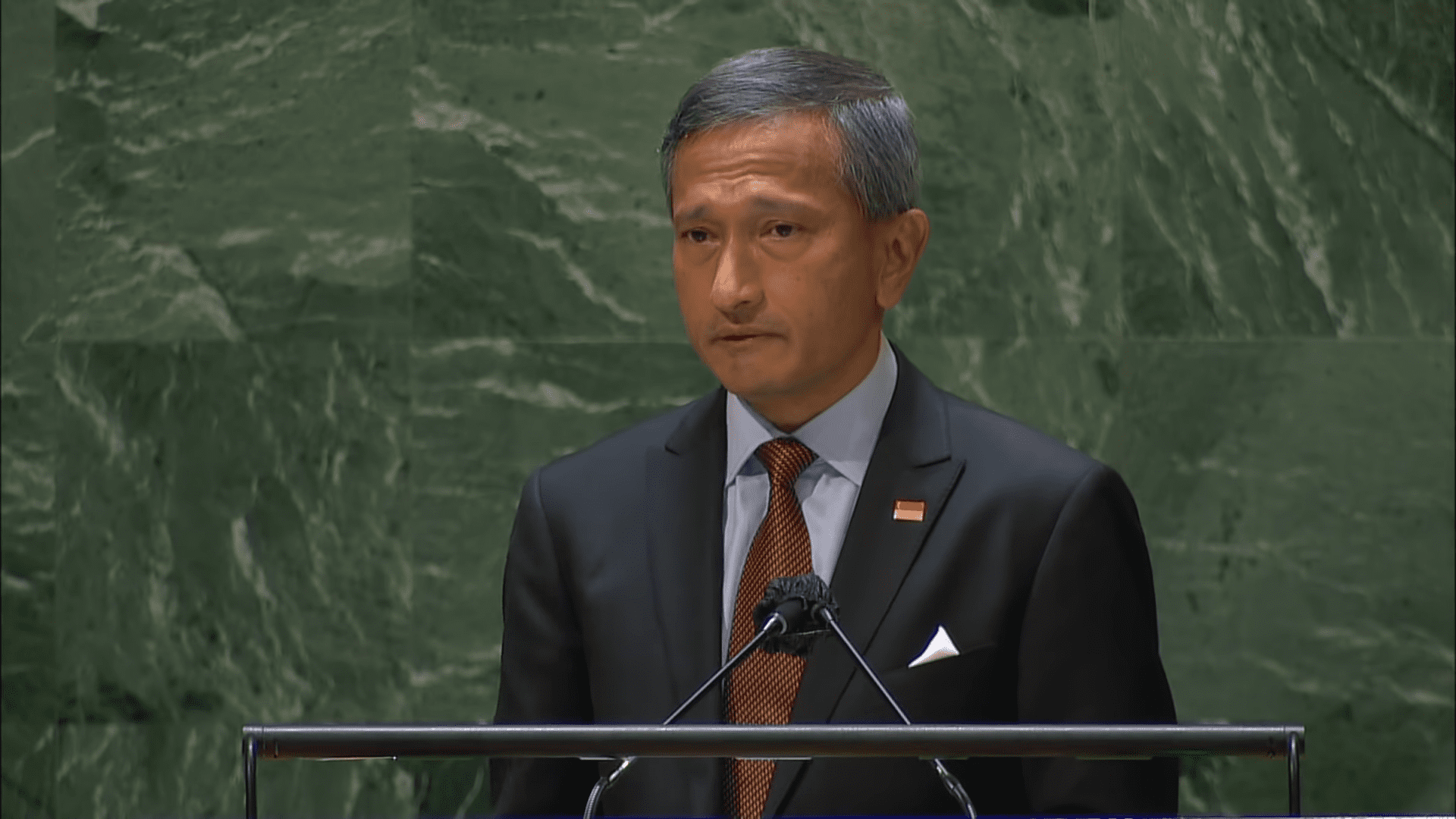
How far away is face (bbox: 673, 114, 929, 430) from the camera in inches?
81.5

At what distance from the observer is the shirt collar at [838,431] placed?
221 centimetres

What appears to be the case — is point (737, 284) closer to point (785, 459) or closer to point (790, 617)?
point (785, 459)

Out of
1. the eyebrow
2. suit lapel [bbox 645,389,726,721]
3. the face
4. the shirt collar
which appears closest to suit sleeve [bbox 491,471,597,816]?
suit lapel [bbox 645,389,726,721]

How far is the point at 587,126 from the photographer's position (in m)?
3.90

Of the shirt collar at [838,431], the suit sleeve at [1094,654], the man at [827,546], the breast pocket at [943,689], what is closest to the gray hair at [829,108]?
the man at [827,546]

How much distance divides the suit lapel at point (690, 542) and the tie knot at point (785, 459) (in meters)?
0.09

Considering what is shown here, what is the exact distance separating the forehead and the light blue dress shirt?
0.31 metres

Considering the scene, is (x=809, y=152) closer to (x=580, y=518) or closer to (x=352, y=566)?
(x=580, y=518)

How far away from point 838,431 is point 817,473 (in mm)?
66

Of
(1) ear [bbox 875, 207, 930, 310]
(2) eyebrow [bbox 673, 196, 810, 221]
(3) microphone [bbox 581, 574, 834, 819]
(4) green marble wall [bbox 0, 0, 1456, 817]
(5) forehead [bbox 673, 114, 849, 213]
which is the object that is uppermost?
(5) forehead [bbox 673, 114, 849, 213]

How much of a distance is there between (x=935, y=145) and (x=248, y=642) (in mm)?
2096

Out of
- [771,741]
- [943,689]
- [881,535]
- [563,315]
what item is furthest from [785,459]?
[563,315]

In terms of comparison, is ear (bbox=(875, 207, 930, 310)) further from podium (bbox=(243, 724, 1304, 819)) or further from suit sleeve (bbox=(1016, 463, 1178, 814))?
podium (bbox=(243, 724, 1304, 819))

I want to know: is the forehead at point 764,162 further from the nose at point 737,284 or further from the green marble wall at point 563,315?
the green marble wall at point 563,315
